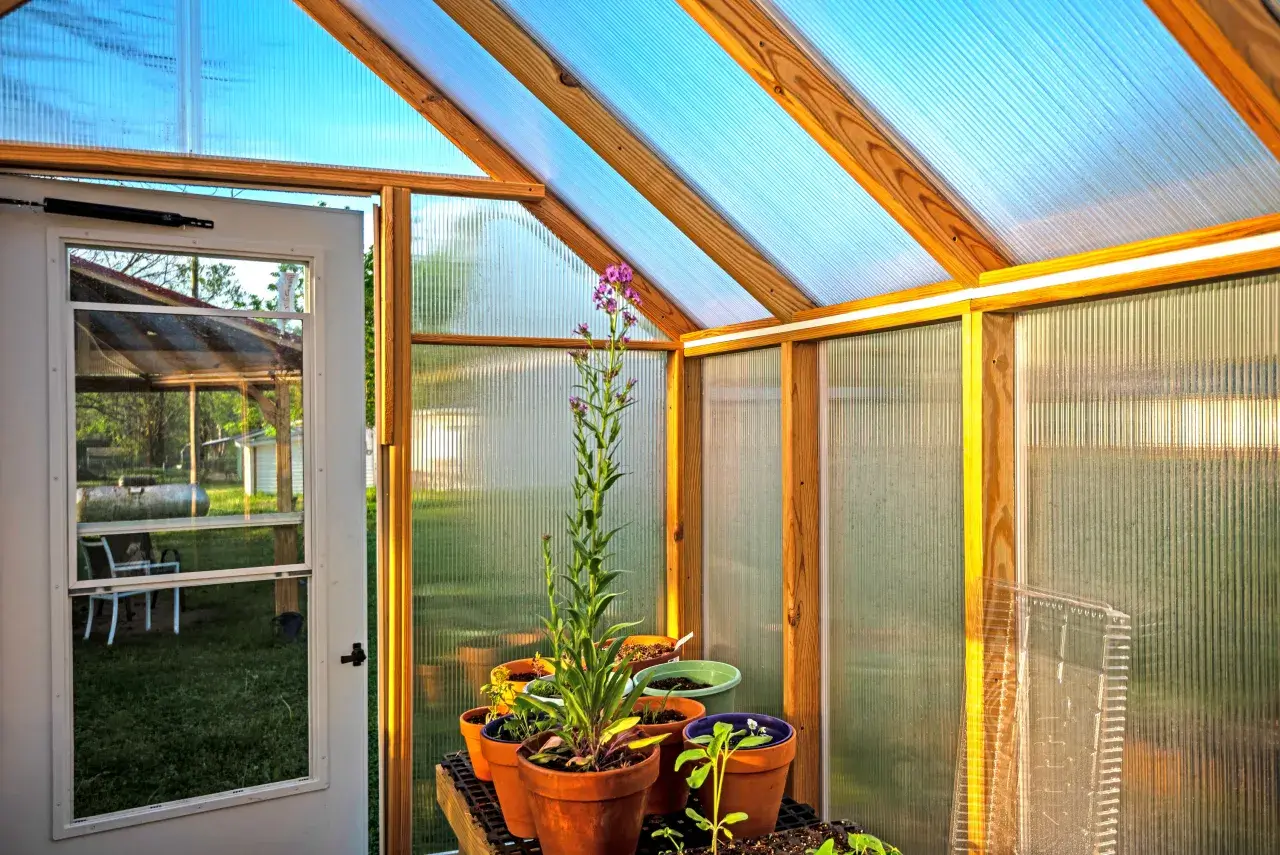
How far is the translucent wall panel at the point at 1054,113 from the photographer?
4.33ft

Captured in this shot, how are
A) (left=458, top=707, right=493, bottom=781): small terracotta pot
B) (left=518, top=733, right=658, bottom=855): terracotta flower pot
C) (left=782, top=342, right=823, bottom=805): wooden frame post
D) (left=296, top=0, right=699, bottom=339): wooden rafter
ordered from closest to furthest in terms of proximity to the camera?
(left=518, top=733, right=658, bottom=855): terracotta flower pot
(left=458, top=707, right=493, bottom=781): small terracotta pot
(left=782, top=342, right=823, bottom=805): wooden frame post
(left=296, top=0, right=699, bottom=339): wooden rafter

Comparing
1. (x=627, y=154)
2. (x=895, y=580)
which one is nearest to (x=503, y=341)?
(x=627, y=154)

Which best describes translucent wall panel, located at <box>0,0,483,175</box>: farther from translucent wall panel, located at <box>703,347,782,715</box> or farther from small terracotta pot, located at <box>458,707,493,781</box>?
small terracotta pot, located at <box>458,707,493,781</box>

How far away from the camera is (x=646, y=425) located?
327cm

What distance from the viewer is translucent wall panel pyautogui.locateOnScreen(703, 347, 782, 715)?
2812 mm

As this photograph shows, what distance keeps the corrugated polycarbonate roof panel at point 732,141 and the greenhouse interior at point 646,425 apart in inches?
0.6

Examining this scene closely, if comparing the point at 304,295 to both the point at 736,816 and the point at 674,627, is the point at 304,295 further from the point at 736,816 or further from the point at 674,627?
the point at 736,816

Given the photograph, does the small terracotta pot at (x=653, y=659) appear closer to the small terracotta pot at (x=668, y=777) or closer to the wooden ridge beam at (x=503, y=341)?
the small terracotta pot at (x=668, y=777)

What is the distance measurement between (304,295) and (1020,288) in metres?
2.00

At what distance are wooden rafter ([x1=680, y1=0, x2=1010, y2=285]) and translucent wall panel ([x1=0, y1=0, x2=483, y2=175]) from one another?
1.38 metres

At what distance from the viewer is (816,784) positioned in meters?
2.60

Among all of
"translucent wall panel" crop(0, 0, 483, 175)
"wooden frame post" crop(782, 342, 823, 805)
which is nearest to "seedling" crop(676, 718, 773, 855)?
"wooden frame post" crop(782, 342, 823, 805)

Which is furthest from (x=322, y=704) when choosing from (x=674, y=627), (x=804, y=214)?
(x=804, y=214)

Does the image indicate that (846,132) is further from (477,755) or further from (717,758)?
(477,755)
